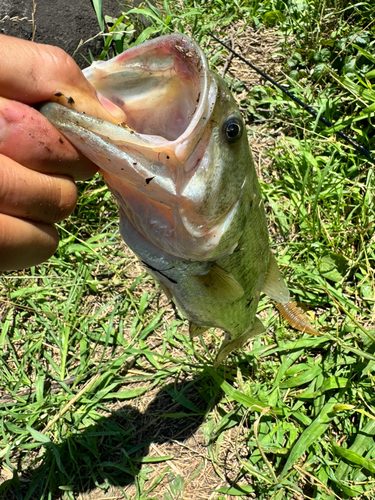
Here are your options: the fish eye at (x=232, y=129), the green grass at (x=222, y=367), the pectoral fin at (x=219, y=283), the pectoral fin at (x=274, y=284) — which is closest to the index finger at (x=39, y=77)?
the fish eye at (x=232, y=129)

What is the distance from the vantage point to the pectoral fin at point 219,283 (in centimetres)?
179

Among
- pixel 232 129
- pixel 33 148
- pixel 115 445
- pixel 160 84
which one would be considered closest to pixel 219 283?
pixel 232 129

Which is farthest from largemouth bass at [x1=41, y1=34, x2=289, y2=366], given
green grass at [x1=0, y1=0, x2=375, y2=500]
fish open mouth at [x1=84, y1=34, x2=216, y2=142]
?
green grass at [x1=0, y1=0, x2=375, y2=500]

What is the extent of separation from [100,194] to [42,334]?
1249 mm

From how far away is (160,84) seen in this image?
152 centimetres

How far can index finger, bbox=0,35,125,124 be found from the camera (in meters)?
1.14

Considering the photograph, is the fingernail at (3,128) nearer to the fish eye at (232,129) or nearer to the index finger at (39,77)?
the index finger at (39,77)

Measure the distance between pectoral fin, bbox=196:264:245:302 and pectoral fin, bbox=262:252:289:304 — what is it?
1.26 feet

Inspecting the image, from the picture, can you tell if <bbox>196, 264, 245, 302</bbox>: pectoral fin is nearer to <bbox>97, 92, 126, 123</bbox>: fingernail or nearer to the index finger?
<bbox>97, 92, 126, 123</bbox>: fingernail

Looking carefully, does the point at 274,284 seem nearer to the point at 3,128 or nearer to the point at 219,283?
the point at 219,283

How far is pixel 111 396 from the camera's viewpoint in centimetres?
290

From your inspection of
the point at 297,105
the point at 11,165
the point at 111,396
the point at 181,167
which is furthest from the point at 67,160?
the point at 297,105

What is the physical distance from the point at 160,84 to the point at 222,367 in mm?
2009

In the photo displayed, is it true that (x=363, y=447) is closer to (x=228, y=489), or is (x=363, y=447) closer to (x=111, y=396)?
(x=228, y=489)
